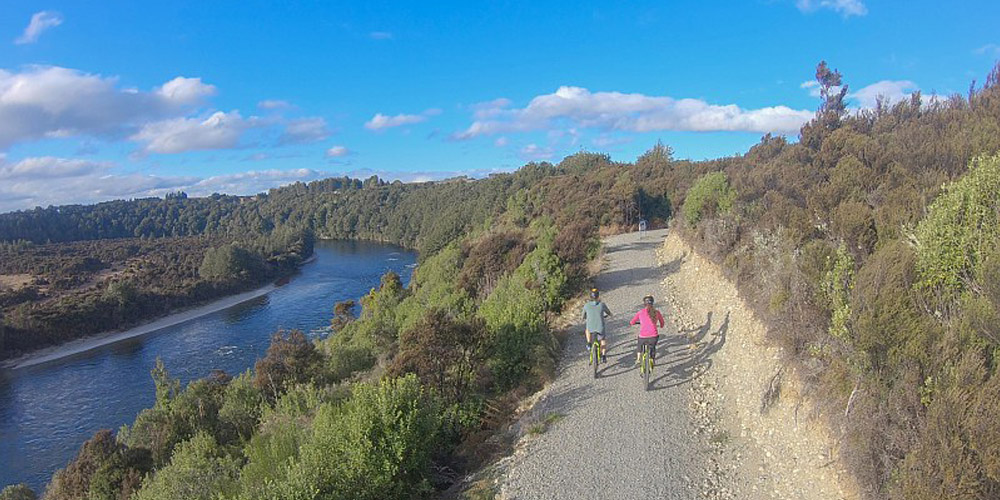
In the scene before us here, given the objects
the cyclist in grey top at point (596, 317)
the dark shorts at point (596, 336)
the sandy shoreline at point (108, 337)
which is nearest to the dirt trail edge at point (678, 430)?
the dark shorts at point (596, 336)

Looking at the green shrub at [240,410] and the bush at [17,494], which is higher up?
the green shrub at [240,410]

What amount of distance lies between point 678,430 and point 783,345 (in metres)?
2.16

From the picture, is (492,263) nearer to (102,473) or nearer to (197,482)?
(197,482)

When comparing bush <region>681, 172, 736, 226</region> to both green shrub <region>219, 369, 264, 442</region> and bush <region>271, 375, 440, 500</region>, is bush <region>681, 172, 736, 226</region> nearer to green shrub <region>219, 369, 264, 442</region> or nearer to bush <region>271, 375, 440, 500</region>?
bush <region>271, 375, 440, 500</region>

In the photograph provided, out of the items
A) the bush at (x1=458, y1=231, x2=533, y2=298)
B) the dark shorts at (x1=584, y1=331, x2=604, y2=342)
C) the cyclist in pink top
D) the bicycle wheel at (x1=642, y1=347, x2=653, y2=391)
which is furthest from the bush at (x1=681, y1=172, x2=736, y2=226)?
the bicycle wheel at (x1=642, y1=347, x2=653, y2=391)

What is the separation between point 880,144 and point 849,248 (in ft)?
33.0

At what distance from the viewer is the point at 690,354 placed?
1090cm

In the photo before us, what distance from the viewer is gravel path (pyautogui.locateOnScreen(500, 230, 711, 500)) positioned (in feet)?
22.6

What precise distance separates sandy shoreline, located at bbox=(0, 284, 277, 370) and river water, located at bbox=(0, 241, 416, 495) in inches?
64.2

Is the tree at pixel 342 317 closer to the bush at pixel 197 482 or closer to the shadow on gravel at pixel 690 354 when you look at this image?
the bush at pixel 197 482

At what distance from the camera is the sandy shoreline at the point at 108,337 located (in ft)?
150

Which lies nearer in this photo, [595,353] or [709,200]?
[595,353]

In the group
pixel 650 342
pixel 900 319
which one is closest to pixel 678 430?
pixel 650 342

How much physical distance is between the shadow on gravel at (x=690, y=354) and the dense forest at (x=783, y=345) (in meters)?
1.29
